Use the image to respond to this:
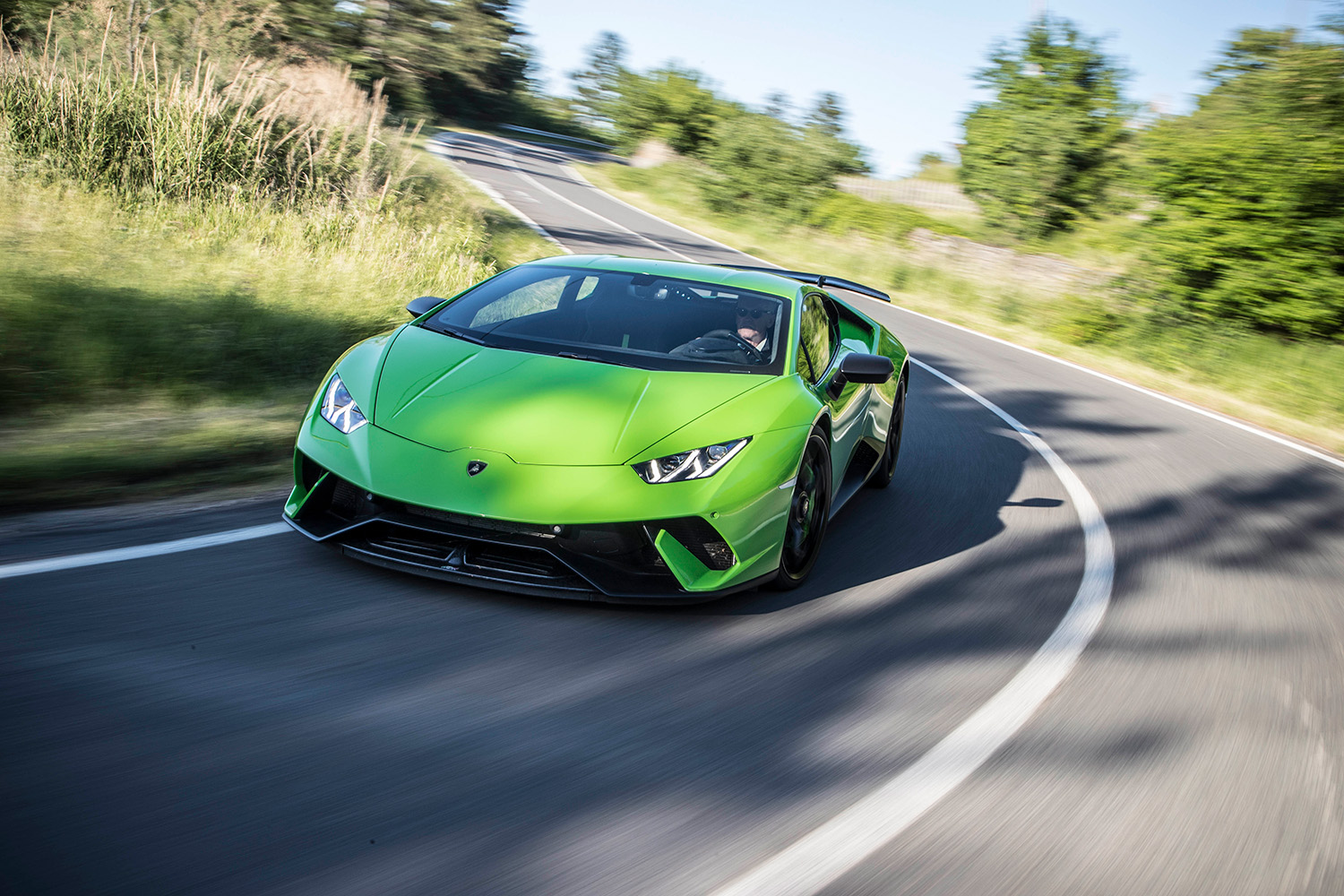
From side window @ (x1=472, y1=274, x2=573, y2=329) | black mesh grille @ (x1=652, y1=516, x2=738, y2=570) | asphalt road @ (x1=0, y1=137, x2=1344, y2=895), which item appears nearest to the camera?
asphalt road @ (x1=0, y1=137, x2=1344, y2=895)

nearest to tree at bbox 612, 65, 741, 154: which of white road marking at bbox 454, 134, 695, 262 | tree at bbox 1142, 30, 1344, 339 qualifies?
white road marking at bbox 454, 134, 695, 262

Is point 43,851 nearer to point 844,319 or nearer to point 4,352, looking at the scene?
point 4,352

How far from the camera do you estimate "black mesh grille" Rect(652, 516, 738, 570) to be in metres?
3.78

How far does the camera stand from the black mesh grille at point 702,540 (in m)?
3.78

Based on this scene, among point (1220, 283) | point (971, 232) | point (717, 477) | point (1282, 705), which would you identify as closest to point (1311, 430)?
point (1220, 283)

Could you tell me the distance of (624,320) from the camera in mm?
5008

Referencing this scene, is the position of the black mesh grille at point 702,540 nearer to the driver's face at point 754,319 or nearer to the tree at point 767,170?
the driver's face at point 754,319

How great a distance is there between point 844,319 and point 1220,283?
1105 cm

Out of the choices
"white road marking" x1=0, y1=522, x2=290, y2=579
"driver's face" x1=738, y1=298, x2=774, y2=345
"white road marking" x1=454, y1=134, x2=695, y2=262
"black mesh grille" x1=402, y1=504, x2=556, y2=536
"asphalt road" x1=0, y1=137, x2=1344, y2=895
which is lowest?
"white road marking" x1=454, y1=134, x2=695, y2=262

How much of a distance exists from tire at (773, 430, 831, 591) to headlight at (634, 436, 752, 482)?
406mm

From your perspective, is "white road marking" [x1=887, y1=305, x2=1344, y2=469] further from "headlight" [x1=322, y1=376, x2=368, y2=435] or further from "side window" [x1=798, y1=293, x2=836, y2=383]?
"headlight" [x1=322, y1=376, x2=368, y2=435]

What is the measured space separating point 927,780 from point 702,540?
3.87ft

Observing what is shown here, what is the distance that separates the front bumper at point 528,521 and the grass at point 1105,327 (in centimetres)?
933

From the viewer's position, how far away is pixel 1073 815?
9.71 feet
